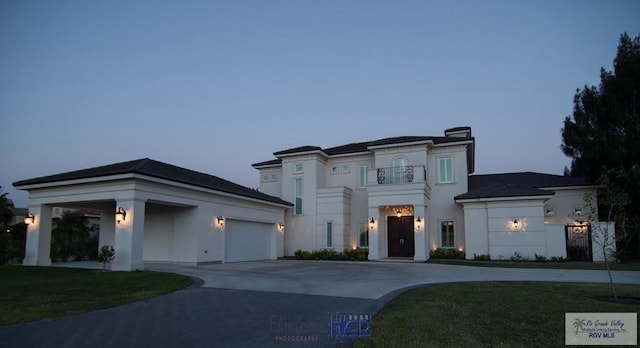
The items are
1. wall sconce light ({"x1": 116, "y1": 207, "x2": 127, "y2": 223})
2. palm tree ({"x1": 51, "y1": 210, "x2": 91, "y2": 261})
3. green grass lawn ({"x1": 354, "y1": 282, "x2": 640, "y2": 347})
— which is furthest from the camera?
palm tree ({"x1": 51, "y1": 210, "x2": 91, "y2": 261})

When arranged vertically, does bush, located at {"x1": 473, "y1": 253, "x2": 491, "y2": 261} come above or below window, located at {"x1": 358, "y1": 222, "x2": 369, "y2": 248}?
below

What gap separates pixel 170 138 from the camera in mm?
29125

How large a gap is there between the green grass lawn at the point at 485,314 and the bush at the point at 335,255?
463 inches

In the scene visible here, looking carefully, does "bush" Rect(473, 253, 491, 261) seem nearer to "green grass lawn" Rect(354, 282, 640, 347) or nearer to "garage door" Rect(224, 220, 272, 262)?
"green grass lawn" Rect(354, 282, 640, 347)

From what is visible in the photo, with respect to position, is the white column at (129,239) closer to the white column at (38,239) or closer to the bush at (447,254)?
the white column at (38,239)

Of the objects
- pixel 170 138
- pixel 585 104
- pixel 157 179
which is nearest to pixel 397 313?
pixel 157 179

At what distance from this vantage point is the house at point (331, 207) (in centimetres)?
1498

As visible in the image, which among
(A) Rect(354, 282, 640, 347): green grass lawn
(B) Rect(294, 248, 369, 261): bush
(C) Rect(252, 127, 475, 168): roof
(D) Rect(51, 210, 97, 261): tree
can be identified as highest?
(C) Rect(252, 127, 475, 168): roof

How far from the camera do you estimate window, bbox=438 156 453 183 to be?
21.7m

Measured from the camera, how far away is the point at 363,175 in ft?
78.7

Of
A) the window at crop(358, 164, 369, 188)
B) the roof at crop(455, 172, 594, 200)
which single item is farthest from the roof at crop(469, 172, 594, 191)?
the window at crop(358, 164, 369, 188)

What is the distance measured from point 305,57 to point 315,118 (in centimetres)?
1034

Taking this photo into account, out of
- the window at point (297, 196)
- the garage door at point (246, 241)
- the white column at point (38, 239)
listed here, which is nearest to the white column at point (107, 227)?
the white column at point (38, 239)

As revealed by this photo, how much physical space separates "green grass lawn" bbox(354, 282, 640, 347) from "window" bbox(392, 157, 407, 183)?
1232 centimetres
